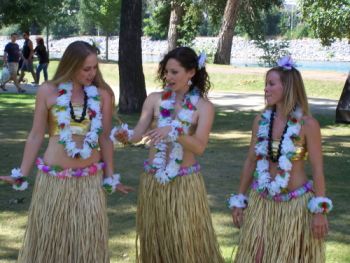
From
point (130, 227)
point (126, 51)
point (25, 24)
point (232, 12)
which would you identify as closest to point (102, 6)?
point (25, 24)

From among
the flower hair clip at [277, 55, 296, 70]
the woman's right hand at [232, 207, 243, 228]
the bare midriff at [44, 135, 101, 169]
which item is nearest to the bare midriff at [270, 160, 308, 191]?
the woman's right hand at [232, 207, 243, 228]

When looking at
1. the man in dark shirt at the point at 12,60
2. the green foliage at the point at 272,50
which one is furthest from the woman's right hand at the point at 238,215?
the green foliage at the point at 272,50

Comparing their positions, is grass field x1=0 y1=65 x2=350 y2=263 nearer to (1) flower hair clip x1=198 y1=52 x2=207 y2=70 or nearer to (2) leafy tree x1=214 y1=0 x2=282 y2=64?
(1) flower hair clip x1=198 y1=52 x2=207 y2=70

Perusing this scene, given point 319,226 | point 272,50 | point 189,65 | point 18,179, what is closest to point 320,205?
point 319,226

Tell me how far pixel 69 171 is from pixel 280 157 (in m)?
1.18

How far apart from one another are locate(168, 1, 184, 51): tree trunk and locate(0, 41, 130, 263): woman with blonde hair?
79.3 ft

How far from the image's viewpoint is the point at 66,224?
3.45 m

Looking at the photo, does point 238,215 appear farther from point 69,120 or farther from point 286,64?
point 69,120

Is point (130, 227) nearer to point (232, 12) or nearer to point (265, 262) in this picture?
point (265, 262)

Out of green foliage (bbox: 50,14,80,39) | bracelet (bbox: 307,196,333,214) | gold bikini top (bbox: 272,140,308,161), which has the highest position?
gold bikini top (bbox: 272,140,308,161)

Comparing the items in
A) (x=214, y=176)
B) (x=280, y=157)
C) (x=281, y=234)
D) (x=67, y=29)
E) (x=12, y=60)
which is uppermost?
(x=280, y=157)

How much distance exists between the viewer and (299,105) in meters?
3.35

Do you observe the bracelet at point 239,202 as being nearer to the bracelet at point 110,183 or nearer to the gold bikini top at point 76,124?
the bracelet at point 110,183

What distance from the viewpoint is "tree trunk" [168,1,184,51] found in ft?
91.2
